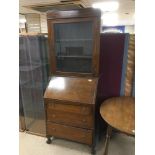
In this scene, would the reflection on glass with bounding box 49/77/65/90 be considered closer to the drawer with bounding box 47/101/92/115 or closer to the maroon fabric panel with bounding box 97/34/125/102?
the drawer with bounding box 47/101/92/115

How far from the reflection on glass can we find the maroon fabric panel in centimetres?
47

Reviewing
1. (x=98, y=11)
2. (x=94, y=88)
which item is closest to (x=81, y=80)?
(x=94, y=88)

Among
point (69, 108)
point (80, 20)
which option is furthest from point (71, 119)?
point (80, 20)

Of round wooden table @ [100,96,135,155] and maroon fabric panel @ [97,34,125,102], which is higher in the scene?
maroon fabric panel @ [97,34,125,102]

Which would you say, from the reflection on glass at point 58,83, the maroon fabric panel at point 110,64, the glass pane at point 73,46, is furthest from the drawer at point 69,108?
the glass pane at point 73,46

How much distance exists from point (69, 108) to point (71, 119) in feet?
0.46

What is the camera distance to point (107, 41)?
203cm

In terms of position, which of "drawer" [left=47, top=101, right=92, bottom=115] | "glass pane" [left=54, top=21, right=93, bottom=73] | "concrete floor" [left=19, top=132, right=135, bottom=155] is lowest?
"concrete floor" [left=19, top=132, right=135, bottom=155]

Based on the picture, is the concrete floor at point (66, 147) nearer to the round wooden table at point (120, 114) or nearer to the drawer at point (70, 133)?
the drawer at point (70, 133)

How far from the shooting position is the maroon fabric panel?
200cm

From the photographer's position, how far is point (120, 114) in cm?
152

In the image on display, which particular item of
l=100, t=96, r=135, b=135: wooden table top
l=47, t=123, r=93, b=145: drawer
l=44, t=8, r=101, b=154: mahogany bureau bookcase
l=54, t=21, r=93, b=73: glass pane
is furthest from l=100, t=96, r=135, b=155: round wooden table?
l=54, t=21, r=93, b=73: glass pane

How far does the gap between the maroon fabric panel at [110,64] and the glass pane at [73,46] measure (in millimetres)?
269
